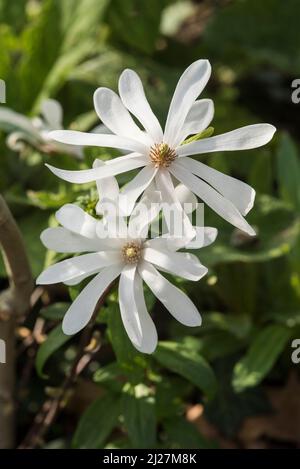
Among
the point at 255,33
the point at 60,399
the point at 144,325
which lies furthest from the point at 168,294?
the point at 255,33

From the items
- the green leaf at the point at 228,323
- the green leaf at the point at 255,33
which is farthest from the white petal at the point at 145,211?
the green leaf at the point at 255,33

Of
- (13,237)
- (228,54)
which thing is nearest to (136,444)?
(13,237)

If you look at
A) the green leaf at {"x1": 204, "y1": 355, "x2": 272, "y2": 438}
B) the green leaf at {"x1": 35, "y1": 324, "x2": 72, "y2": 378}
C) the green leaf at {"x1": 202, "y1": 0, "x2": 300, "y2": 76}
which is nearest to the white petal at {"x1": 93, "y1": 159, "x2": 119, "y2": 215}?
the green leaf at {"x1": 35, "y1": 324, "x2": 72, "y2": 378}

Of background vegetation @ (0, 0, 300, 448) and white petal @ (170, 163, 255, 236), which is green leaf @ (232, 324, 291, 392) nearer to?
background vegetation @ (0, 0, 300, 448)

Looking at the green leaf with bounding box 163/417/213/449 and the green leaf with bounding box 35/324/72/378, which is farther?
the green leaf with bounding box 163/417/213/449

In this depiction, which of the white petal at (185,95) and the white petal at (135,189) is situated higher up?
the white petal at (185,95)

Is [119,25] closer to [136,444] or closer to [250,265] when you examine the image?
[250,265]

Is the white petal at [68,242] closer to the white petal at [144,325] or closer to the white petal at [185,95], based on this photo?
the white petal at [144,325]
